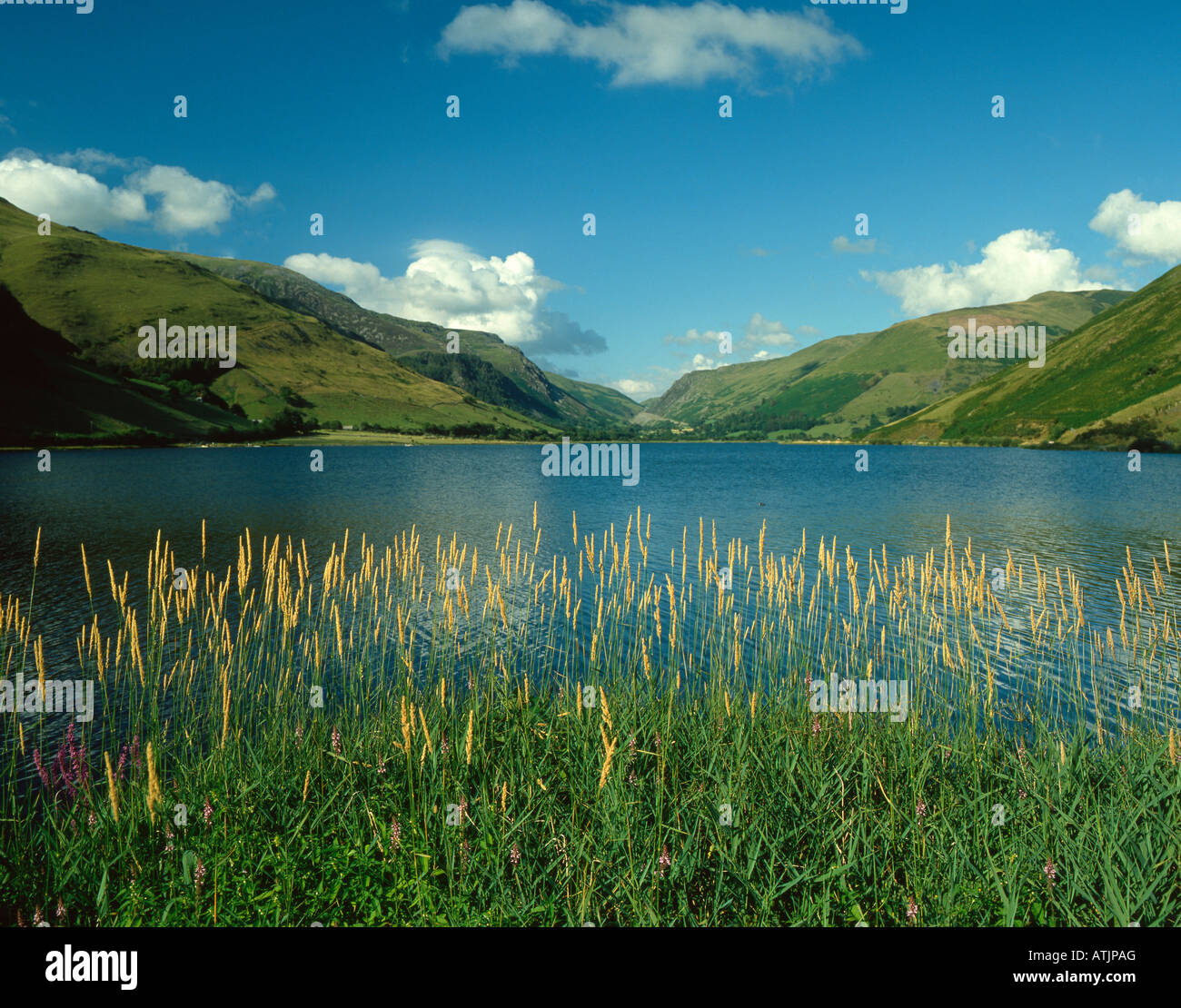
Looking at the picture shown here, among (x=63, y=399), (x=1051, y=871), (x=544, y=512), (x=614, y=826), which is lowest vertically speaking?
(x=1051, y=871)

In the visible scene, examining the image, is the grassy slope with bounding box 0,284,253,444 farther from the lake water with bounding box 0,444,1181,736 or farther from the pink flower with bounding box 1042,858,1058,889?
the pink flower with bounding box 1042,858,1058,889

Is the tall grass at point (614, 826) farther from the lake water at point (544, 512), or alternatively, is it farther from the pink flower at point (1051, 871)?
the lake water at point (544, 512)

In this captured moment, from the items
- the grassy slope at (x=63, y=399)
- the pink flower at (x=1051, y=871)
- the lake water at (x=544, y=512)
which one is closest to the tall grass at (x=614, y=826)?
the pink flower at (x=1051, y=871)

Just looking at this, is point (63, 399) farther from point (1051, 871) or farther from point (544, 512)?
point (1051, 871)

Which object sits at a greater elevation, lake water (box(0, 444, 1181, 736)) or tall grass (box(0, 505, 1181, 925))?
lake water (box(0, 444, 1181, 736))

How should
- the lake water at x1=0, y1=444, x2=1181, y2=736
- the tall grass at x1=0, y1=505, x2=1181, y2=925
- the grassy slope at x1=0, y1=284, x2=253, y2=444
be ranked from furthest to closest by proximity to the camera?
the grassy slope at x1=0, y1=284, x2=253, y2=444, the lake water at x1=0, y1=444, x2=1181, y2=736, the tall grass at x1=0, y1=505, x2=1181, y2=925

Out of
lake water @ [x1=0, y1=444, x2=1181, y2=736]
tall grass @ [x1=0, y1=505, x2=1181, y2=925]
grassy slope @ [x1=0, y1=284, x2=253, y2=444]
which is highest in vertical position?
grassy slope @ [x1=0, y1=284, x2=253, y2=444]

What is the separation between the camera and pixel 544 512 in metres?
55.8

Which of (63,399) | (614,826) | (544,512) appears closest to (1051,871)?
→ (614,826)

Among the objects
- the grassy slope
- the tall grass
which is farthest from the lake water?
Answer: the grassy slope

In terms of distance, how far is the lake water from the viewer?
33875mm

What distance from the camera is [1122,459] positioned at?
418 ft
